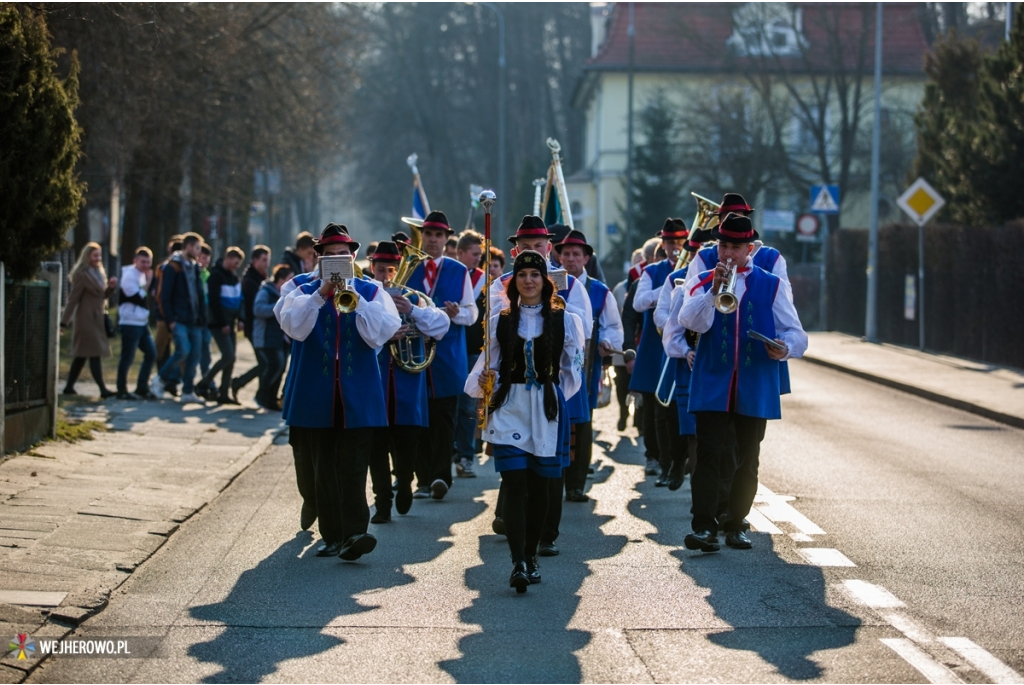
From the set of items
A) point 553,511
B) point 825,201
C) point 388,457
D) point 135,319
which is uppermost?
point 825,201

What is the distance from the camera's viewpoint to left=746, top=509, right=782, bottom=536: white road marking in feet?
30.9

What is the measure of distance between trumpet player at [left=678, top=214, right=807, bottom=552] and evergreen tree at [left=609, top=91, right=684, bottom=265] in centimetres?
3975

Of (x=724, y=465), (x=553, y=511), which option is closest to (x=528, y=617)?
(x=553, y=511)

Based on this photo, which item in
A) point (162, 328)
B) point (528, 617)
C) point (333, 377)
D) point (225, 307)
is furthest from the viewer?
point (162, 328)

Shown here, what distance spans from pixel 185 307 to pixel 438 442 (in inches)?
305

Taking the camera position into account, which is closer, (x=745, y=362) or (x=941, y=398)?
(x=745, y=362)

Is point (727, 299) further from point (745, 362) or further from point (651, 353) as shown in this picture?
point (651, 353)

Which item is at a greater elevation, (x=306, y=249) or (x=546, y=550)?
(x=306, y=249)

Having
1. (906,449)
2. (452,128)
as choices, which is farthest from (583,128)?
(906,449)

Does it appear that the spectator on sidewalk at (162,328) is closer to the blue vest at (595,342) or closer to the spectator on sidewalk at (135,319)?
the spectator on sidewalk at (135,319)

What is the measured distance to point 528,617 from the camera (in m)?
6.98

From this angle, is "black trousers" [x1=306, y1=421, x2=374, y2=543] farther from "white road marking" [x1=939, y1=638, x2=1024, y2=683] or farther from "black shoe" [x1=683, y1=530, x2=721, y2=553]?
"white road marking" [x1=939, y1=638, x2=1024, y2=683]

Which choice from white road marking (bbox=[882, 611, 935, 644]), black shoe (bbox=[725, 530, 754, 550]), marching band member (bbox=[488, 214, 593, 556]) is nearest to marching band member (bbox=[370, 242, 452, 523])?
marching band member (bbox=[488, 214, 593, 556])

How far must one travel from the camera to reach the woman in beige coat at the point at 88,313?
17.3 m
